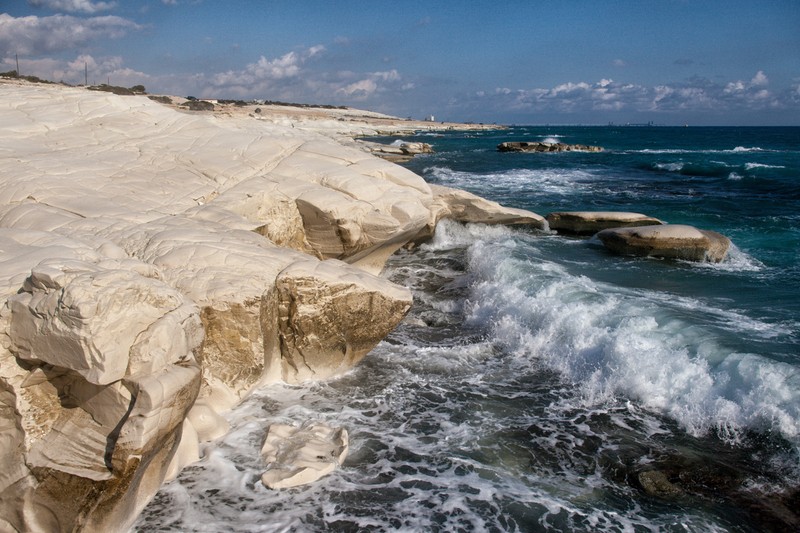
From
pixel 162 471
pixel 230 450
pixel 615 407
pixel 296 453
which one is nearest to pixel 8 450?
pixel 162 471

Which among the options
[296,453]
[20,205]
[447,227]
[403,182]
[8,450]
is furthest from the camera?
[447,227]

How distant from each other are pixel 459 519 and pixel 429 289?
8.17m

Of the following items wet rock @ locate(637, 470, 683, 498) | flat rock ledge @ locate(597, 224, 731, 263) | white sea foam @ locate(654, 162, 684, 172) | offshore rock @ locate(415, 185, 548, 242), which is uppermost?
white sea foam @ locate(654, 162, 684, 172)

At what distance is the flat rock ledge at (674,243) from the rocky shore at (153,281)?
684 centimetres

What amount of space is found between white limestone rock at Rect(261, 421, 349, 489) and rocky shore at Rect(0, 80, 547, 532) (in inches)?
32.8

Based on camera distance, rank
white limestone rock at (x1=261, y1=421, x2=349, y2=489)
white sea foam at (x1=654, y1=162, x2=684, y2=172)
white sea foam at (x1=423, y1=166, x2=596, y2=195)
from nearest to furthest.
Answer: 1. white limestone rock at (x1=261, y1=421, x2=349, y2=489)
2. white sea foam at (x1=423, y1=166, x2=596, y2=195)
3. white sea foam at (x1=654, y1=162, x2=684, y2=172)

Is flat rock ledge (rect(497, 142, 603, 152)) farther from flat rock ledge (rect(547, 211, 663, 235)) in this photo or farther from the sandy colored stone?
the sandy colored stone

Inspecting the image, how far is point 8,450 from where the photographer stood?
17.4 feet

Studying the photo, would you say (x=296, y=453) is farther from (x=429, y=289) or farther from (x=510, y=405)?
(x=429, y=289)

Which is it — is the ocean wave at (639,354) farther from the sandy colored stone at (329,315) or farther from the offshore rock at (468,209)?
the offshore rock at (468,209)

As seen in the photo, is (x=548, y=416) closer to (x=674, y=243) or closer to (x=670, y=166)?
(x=674, y=243)

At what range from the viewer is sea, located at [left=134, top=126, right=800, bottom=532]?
593 cm

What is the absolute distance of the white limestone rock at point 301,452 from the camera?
625 centimetres

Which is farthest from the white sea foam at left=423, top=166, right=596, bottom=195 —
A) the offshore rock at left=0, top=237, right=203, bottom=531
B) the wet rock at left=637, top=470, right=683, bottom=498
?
the offshore rock at left=0, top=237, right=203, bottom=531
